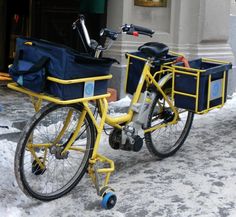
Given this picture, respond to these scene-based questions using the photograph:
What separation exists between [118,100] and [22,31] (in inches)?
126

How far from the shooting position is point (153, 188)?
459 cm

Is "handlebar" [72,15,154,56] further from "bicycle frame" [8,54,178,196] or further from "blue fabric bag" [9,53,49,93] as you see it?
"blue fabric bag" [9,53,49,93]

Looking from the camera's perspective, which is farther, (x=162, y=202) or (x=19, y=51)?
(x=162, y=202)

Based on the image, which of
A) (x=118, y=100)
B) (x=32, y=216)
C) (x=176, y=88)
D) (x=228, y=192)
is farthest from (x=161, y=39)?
(x=32, y=216)

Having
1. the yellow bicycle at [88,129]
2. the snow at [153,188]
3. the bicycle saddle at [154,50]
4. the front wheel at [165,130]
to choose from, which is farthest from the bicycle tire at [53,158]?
the bicycle saddle at [154,50]

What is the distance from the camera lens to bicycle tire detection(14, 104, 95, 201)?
13.0 ft

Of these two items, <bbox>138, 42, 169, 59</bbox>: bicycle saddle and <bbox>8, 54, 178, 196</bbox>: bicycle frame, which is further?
<bbox>138, 42, 169, 59</bbox>: bicycle saddle

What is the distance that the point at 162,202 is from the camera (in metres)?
4.29

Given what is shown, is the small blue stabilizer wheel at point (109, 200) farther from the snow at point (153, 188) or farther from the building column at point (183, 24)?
the building column at point (183, 24)

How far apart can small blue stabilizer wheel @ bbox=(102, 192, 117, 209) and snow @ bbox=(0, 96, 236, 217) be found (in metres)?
0.05

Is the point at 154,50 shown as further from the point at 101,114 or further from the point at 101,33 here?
the point at 101,114

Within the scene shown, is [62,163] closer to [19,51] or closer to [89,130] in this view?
[89,130]

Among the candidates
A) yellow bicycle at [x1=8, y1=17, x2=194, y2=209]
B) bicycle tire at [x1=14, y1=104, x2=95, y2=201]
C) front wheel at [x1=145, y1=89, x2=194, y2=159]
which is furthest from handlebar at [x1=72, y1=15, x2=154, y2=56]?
front wheel at [x1=145, y1=89, x2=194, y2=159]

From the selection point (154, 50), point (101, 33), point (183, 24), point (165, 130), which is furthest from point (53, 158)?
point (183, 24)
